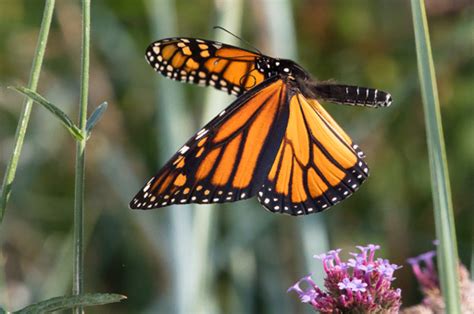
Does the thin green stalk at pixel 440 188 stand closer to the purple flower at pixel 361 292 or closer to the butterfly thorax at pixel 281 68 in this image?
the purple flower at pixel 361 292

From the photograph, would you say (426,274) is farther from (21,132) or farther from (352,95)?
(21,132)

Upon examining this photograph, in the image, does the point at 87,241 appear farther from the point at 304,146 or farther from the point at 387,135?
the point at 304,146

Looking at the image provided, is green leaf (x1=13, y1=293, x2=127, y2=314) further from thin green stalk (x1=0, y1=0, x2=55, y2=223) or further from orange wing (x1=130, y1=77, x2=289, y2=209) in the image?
orange wing (x1=130, y1=77, x2=289, y2=209)

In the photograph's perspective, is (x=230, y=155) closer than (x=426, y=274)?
Yes

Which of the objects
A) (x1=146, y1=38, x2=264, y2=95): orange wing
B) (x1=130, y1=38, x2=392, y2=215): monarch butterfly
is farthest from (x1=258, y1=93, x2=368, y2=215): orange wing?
(x1=146, y1=38, x2=264, y2=95): orange wing

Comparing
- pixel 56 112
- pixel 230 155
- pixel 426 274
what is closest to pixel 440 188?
pixel 56 112

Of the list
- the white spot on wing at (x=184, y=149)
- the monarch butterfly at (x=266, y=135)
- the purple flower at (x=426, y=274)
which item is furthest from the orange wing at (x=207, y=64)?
the purple flower at (x=426, y=274)
